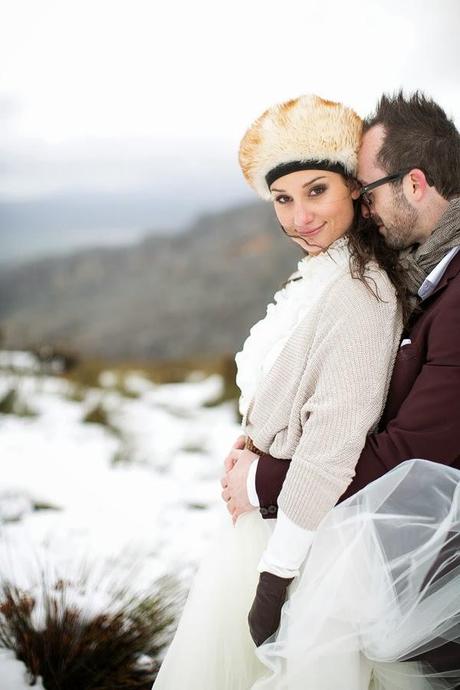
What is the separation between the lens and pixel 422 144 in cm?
164

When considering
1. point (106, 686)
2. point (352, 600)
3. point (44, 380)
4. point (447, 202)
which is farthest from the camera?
point (44, 380)

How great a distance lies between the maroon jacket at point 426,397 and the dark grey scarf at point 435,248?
0.06 m

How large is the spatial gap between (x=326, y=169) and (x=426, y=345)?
25.3 inches

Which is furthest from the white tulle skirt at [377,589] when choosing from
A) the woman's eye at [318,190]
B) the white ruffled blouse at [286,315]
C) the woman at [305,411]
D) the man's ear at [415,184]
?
the woman's eye at [318,190]

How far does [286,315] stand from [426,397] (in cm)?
54

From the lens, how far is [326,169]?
5.74 ft

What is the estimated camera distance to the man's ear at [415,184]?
64.6 inches

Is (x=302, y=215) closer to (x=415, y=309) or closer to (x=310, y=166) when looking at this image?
(x=310, y=166)

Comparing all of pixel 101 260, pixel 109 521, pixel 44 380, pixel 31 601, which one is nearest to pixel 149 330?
pixel 101 260

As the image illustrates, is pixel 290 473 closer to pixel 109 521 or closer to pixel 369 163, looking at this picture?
pixel 369 163

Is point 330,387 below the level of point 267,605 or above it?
above

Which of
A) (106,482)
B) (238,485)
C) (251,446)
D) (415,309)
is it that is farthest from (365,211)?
(106,482)

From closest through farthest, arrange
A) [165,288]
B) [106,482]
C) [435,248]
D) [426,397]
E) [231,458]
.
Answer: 1. [426,397]
2. [435,248]
3. [231,458]
4. [106,482]
5. [165,288]

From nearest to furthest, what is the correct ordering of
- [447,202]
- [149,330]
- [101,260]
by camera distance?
[447,202], [149,330], [101,260]
